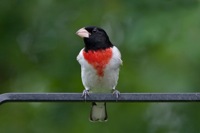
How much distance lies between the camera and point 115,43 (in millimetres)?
5938

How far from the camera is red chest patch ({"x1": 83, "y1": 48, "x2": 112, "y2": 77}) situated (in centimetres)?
479

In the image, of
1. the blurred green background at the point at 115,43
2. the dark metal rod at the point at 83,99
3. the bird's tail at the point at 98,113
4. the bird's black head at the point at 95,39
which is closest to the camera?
the dark metal rod at the point at 83,99

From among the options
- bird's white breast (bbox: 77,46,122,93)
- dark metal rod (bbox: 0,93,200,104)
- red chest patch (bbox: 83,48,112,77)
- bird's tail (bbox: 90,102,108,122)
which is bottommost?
bird's tail (bbox: 90,102,108,122)

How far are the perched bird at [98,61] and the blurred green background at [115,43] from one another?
2.22 ft

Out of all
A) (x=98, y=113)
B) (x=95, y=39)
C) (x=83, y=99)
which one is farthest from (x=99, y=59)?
(x=83, y=99)

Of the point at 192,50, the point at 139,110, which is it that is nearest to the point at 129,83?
the point at 139,110

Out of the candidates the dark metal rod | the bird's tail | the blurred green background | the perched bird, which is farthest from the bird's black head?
the dark metal rod

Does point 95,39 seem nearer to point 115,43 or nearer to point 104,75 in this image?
point 104,75

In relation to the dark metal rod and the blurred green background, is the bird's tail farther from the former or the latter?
the dark metal rod

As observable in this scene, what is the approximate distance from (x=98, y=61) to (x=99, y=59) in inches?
0.6

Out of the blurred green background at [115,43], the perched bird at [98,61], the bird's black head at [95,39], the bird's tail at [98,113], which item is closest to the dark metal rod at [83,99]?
the perched bird at [98,61]

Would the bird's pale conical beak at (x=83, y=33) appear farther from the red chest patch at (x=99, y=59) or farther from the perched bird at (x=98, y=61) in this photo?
the red chest patch at (x=99, y=59)

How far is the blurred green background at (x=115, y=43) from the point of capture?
5.52m

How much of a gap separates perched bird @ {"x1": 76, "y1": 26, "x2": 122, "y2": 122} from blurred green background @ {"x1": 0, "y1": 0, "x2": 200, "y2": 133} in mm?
676
